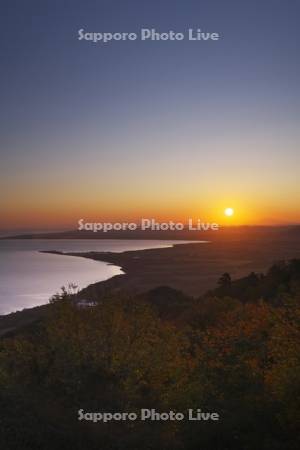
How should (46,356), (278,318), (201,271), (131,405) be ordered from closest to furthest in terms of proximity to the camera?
(131,405)
(46,356)
(278,318)
(201,271)

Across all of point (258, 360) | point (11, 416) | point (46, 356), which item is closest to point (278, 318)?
point (258, 360)

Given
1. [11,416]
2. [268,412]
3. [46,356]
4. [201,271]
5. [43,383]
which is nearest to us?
[11,416]

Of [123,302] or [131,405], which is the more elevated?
[123,302]

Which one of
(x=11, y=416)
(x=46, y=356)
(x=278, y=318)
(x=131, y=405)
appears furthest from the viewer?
(x=278, y=318)

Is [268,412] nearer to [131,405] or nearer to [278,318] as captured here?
[131,405]

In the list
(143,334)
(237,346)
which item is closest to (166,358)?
(143,334)

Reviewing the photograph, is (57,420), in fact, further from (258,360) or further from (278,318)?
(278,318)

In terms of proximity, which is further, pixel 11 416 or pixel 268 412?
pixel 268 412

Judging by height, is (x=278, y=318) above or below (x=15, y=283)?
above

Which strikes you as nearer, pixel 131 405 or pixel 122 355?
pixel 131 405
